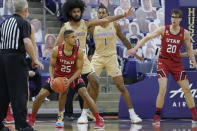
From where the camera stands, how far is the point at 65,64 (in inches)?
371

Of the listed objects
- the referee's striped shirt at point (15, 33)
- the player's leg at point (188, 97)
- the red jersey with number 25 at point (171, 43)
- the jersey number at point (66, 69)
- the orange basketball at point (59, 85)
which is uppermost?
the referee's striped shirt at point (15, 33)

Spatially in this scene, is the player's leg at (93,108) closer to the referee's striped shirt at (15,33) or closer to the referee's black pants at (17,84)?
the referee's black pants at (17,84)

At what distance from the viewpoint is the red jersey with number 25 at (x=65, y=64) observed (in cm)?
938

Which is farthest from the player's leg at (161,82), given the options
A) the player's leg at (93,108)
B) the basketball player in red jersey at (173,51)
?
the player's leg at (93,108)

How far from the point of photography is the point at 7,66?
7633 millimetres

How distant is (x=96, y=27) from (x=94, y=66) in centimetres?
82

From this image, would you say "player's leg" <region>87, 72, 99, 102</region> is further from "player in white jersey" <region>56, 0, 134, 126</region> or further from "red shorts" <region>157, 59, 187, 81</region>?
"red shorts" <region>157, 59, 187, 81</region>

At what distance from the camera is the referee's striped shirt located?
7.60 meters

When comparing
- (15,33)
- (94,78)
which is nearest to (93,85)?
(94,78)

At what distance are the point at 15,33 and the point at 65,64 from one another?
6.46 ft

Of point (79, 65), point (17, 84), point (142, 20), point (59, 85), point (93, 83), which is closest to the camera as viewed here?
point (17, 84)

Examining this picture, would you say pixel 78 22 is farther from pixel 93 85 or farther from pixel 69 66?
pixel 93 85

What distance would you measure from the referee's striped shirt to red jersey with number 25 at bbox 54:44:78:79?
1.75 m

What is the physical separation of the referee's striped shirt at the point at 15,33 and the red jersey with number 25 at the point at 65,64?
68.7 inches
